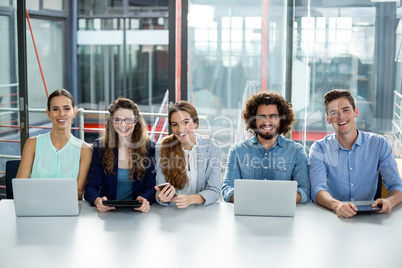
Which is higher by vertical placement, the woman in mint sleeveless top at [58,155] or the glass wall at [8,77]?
the glass wall at [8,77]

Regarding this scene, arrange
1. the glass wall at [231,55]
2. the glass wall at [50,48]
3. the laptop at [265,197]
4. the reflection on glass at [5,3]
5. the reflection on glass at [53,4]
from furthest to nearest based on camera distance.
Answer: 1. the glass wall at [50,48]
2. the reflection on glass at [53,4]
3. the reflection on glass at [5,3]
4. the glass wall at [231,55]
5. the laptop at [265,197]

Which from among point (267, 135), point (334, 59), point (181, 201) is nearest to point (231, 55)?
point (334, 59)

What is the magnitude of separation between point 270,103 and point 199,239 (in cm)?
104

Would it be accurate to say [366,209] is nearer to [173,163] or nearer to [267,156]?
[267,156]

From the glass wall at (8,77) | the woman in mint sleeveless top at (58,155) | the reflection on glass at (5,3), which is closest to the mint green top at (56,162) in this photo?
the woman in mint sleeveless top at (58,155)

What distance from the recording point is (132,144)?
7.67 ft

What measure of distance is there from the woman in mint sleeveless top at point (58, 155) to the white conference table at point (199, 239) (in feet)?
1.05

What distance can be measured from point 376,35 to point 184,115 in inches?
69.5

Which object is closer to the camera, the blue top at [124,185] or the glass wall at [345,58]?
the blue top at [124,185]

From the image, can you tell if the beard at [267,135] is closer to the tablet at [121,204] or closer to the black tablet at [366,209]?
the black tablet at [366,209]

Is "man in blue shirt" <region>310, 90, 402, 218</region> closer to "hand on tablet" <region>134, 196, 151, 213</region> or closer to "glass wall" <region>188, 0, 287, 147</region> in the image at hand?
"hand on tablet" <region>134, 196, 151, 213</region>

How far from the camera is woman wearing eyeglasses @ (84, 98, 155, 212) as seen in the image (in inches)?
88.8

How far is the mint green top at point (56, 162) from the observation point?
2.32 meters

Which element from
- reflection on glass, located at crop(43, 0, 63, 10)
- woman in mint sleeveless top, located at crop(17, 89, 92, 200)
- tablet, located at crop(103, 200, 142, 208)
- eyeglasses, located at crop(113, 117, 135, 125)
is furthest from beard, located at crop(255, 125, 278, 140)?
Result: reflection on glass, located at crop(43, 0, 63, 10)
